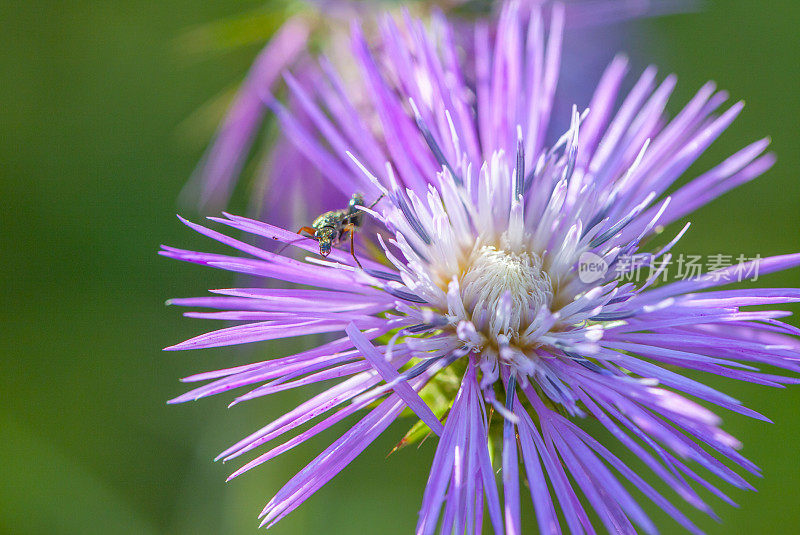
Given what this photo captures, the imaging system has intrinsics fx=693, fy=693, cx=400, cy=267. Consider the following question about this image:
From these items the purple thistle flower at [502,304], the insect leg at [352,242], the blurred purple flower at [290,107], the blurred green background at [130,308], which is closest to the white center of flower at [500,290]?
the purple thistle flower at [502,304]

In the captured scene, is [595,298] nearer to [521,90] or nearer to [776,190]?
[521,90]

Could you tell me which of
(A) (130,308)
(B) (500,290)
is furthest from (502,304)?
(A) (130,308)

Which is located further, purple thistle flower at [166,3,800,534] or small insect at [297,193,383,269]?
small insect at [297,193,383,269]

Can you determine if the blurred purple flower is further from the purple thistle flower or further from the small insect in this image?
the small insect

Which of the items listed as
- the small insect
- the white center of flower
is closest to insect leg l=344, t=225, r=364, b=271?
the small insect

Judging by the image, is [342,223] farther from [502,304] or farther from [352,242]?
[502,304]

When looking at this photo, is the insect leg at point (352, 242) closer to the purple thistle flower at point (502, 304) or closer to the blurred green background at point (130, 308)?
the purple thistle flower at point (502, 304)
